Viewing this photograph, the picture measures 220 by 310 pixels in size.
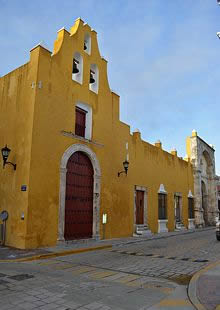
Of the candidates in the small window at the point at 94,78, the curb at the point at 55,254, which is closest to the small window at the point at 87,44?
the small window at the point at 94,78

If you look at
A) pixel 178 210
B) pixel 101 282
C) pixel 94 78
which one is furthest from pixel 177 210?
pixel 101 282

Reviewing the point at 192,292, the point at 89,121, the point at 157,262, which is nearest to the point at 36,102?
the point at 89,121

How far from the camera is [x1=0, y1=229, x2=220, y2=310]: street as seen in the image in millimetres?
4766

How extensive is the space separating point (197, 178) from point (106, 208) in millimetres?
15588

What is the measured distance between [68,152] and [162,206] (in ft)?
35.2

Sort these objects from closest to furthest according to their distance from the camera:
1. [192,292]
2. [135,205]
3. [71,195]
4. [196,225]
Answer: [192,292]
[71,195]
[135,205]
[196,225]

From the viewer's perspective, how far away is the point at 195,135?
27422mm

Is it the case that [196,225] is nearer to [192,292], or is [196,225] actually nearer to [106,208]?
[106,208]

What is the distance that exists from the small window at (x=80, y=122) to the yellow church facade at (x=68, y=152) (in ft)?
0.08

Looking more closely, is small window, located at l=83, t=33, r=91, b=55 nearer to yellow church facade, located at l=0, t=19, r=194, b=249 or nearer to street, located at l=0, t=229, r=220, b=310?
yellow church facade, located at l=0, t=19, r=194, b=249

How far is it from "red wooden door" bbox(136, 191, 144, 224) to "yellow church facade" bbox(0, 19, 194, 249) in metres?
0.06

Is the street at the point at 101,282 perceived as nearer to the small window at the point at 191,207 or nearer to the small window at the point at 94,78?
the small window at the point at 94,78

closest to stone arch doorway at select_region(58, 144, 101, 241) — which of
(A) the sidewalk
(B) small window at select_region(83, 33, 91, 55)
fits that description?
(A) the sidewalk

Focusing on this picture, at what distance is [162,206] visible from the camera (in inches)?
811
